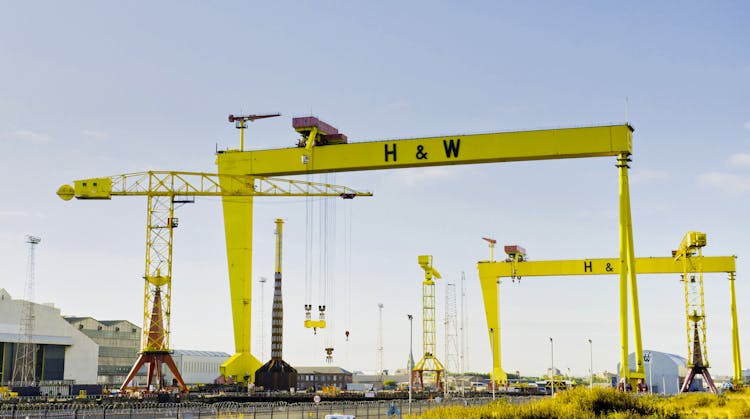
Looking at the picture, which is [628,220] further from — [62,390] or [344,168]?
[62,390]

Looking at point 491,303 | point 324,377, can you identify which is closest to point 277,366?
point 491,303

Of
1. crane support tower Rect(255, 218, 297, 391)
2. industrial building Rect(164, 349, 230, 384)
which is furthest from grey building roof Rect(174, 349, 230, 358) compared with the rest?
crane support tower Rect(255, 218, 297, 391)

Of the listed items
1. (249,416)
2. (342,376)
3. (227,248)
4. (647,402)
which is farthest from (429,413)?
(342,376)

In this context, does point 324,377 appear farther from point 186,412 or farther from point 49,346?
point 186,412

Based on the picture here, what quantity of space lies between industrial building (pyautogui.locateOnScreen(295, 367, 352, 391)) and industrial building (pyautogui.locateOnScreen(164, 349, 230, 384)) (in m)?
16.8

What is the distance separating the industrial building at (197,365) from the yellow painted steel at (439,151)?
63.3 m

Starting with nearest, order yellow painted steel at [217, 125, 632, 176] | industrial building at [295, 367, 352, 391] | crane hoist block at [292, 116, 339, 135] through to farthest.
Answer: yellow painted steel at [217, 125, 632, 176], crane hoist block at [292, 116, 339, 135], industrial building at [295, 367, 352, 391]

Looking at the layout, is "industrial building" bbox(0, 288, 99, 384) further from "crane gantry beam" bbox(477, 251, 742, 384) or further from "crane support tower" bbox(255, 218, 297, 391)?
"crane gantry beam" bbox(477, 251, 742, 384)

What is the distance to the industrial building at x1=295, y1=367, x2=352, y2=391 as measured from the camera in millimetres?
133625

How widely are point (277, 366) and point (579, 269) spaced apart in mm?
31081

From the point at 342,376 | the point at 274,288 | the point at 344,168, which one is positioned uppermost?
the point at 344,168

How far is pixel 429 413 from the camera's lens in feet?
73.2

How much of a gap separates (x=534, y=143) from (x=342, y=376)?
99.9 m

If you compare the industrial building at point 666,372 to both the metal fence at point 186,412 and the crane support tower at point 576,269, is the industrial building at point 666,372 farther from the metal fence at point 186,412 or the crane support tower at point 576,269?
the metal fence at point 186,412
